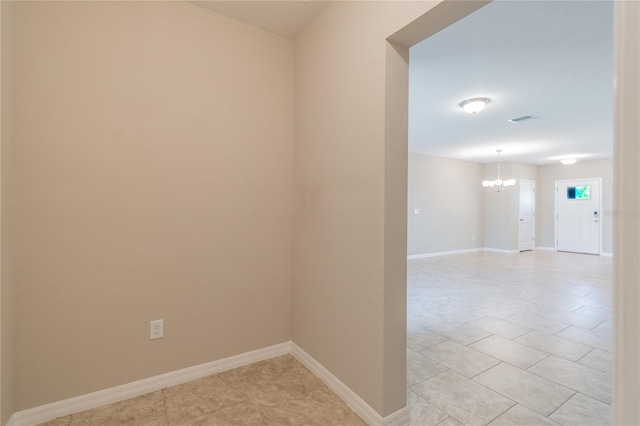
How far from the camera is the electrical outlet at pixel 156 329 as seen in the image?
6.60 feet

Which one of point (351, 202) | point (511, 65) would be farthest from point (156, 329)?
point (511, 65)

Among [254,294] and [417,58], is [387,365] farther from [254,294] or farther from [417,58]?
[417,58]

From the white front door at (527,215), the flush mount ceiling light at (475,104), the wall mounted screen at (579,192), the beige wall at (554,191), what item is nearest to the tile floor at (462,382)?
the flush mount ceiling light at (475,104)

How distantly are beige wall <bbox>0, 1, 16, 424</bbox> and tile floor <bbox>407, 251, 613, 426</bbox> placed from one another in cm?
221

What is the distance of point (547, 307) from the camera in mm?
3711

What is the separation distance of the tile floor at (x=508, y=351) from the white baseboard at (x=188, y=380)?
0.90 ft

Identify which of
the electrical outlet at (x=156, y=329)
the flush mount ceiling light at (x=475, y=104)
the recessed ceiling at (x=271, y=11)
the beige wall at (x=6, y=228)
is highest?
the recessed ceiling at (x=271, y=11)

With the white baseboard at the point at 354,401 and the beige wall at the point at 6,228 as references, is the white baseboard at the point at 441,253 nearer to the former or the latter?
the white baseboard at the point at 354,401

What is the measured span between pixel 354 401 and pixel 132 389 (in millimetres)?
1421

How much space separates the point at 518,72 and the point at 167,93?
3.28m

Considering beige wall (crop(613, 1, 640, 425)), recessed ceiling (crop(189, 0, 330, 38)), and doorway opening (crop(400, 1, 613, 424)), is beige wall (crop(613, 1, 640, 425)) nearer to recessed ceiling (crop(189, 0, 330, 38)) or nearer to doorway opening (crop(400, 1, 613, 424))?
doorway opening (crop(400, 1, 613, 424))

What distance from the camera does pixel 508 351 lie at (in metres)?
2.57

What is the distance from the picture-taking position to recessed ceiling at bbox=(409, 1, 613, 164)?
7.42 ft

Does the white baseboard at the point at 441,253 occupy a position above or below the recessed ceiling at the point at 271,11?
below
